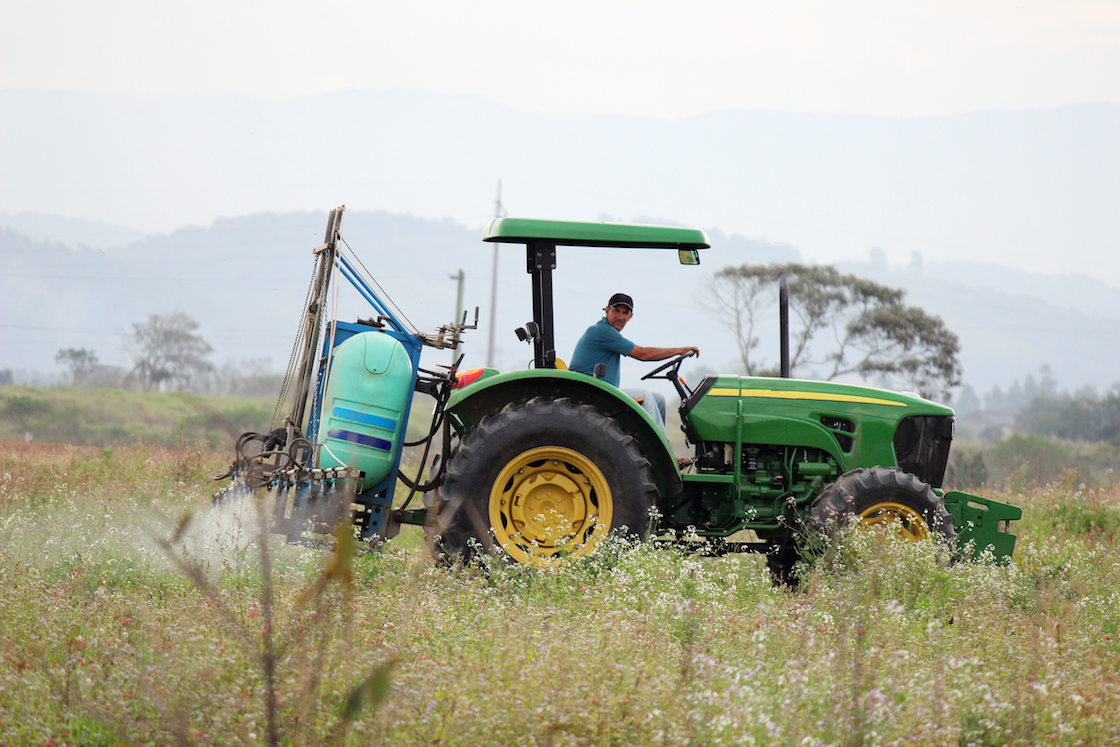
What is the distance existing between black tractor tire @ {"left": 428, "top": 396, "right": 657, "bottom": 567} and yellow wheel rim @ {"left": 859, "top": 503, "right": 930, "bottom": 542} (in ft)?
4.81

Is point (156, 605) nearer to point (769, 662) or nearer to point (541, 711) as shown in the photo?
point (541, 711)

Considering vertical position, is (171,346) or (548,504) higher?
(548,504)

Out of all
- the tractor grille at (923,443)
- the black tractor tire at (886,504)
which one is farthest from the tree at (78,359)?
the black tractor tire at (886,504)

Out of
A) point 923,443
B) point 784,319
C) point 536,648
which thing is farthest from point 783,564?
point 536,648

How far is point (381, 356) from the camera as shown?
20.5ft

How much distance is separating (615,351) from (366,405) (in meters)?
1.67

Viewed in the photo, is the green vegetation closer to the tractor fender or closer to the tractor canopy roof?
the tractor fender

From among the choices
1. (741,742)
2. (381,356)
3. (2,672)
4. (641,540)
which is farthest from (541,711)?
(381,356)

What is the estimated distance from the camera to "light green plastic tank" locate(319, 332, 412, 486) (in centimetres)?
612

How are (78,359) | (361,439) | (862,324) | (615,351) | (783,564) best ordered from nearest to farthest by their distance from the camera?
(361,439)
(615,351)
(783,564)
(862,324)
(78,359)

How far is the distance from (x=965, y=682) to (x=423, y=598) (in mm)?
2683

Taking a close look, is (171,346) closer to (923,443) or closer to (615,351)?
(615,351)

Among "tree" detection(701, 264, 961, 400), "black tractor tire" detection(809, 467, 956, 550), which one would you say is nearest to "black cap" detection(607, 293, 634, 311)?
"black tractor tire" detection(809, 467, 956, 550)

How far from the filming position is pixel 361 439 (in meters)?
6.15
